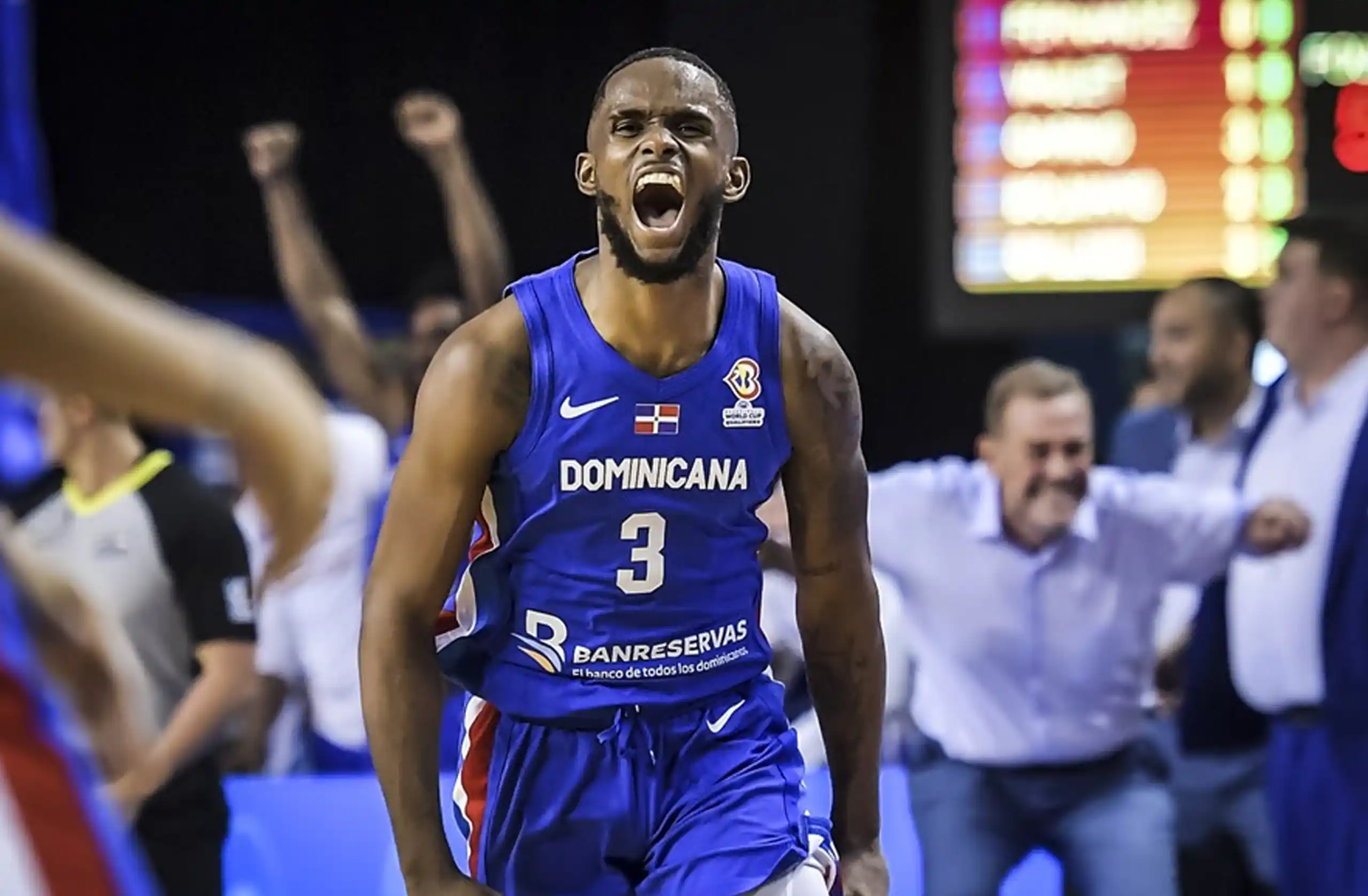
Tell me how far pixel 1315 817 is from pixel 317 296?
280 centimetres

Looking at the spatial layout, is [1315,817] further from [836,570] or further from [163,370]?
[163,370]

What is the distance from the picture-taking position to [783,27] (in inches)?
210

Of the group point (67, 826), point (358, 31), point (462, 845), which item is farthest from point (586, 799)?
point (358, 31)

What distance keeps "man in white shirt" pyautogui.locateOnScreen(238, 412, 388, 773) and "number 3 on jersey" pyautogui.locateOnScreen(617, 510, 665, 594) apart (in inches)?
91.3

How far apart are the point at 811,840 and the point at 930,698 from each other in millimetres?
1887

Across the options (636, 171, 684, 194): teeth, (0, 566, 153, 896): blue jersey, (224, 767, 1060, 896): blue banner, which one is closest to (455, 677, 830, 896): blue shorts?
(636, 171, 684, 194): teeth

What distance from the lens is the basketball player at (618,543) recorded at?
95.1 inches

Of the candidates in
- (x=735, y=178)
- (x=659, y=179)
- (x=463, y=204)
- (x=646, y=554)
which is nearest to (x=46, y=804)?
(x=646, y=554)

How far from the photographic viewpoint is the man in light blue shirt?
4230mm

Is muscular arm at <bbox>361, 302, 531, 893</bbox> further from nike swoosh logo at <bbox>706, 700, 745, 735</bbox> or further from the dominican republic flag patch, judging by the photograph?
nike swoosh logo at <bbox>706, 700, 745, 735</bbox>

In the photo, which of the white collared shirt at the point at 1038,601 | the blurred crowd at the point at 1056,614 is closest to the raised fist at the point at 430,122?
the blurred crowd at the point at 1056,614

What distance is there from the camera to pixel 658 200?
244cm

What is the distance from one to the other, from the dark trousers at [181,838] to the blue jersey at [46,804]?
2435 millimetres

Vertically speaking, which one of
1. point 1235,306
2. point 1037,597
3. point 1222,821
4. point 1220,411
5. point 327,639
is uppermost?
point 1235,306
